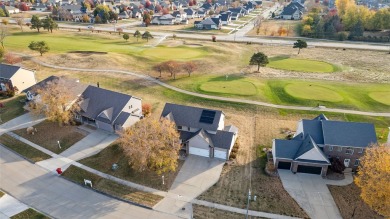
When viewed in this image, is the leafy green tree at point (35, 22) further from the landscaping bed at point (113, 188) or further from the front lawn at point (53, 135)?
the landscaping bed at point (113, 188)

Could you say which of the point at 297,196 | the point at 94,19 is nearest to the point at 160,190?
the point at 297,196

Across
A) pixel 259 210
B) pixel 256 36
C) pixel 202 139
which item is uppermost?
pixel 256 36

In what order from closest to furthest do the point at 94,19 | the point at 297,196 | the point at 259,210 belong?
1. the point at 259,210
2. the point at 297,196
3. the point at 94,19

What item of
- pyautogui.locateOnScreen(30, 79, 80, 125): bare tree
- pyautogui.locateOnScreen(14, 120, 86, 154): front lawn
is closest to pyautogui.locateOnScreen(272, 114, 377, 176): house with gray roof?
pyautogui.locateOnScreen(14, 120, 86, 154): front lawn

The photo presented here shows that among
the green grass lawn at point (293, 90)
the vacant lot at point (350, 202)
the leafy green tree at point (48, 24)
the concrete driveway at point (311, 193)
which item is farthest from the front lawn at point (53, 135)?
the leafy green tree at point (48, 24)

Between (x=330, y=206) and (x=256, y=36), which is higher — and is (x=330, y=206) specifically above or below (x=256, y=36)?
below

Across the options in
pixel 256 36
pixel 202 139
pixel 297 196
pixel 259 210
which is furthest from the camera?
pixel 256 36

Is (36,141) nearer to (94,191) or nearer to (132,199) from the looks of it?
(94,191)

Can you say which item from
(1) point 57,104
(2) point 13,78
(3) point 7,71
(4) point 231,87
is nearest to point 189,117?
(1) point 57,104
